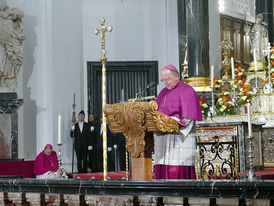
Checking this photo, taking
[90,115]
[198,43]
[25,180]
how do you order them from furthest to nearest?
[90,115]
[198,43]
[25,180]

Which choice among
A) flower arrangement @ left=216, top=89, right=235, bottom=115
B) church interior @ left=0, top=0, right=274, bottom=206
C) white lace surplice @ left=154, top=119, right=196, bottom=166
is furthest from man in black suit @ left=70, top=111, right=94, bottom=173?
white lace surplice @ left=154, top=119, right=196, bottom=166

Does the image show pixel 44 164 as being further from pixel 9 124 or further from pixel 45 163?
pixel 9 124

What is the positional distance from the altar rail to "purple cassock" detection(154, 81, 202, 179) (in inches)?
70.3

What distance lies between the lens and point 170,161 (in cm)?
576

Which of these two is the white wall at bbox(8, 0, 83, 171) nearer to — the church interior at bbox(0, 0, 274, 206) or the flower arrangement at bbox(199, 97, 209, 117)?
the church interior at bbox(0, 0, 274, 206)

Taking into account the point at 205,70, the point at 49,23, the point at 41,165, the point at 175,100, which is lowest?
the point at 41,165

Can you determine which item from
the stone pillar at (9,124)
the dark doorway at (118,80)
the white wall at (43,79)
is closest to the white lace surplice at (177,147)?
the stone pillar at (9,124)

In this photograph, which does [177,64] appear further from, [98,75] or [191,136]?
[191,136]

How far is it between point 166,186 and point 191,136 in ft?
7.04

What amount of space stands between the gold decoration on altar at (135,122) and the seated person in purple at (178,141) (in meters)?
0.81

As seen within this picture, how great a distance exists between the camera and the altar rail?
11.1 feet

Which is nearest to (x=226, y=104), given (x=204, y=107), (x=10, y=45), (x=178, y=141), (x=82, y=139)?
(x=204, y=107)

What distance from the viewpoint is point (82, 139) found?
50.6 ft

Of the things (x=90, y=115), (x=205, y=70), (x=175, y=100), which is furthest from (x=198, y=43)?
(x=175, y=100)
